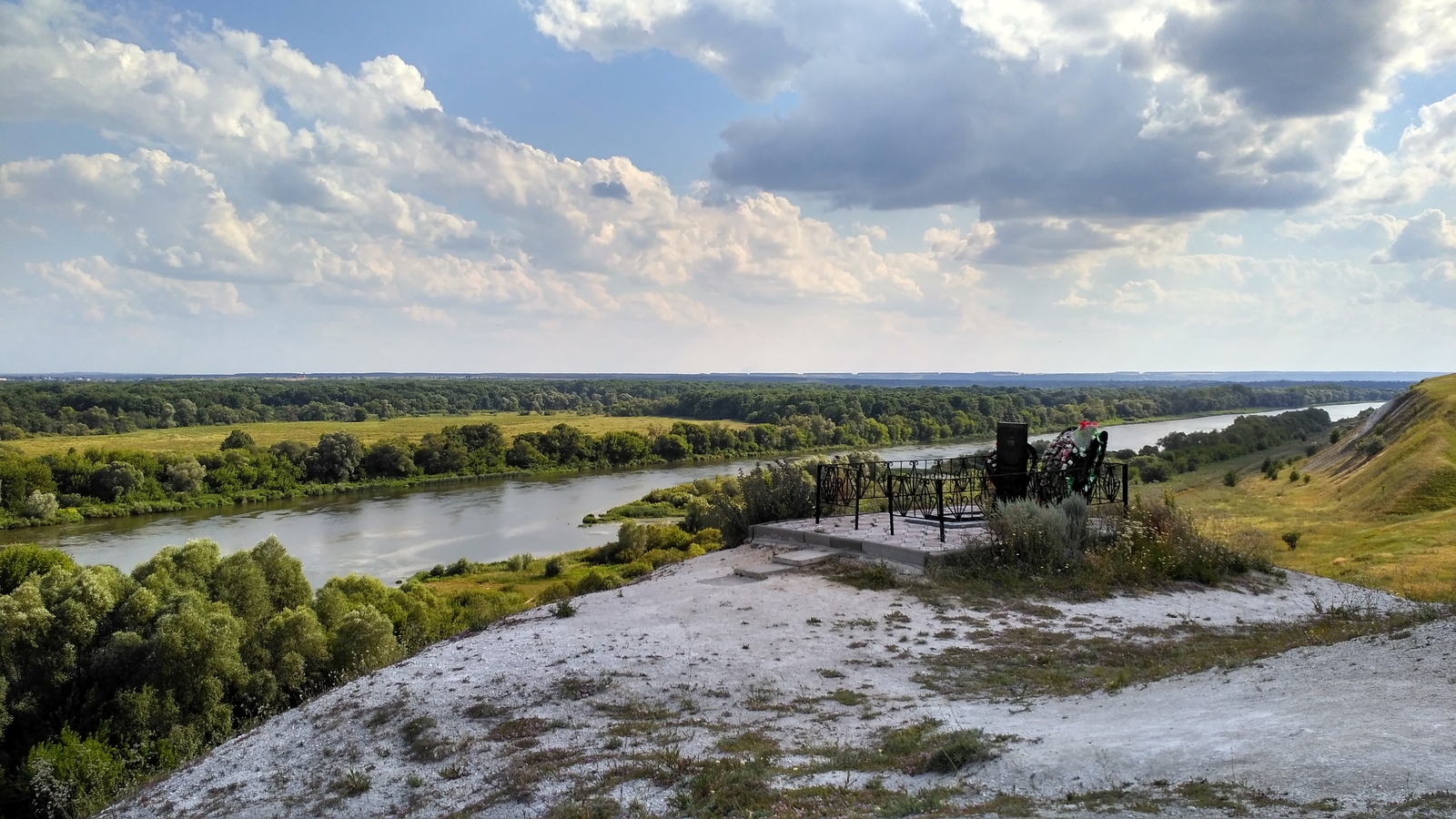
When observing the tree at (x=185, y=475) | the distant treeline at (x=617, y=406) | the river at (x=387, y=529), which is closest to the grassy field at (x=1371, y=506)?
the river at (x=387, y=529)

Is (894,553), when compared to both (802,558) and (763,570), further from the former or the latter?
(763,570)

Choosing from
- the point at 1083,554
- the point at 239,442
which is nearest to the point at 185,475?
the point at 239,442

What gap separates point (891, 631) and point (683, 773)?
13.1ft

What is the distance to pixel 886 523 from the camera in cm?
1394

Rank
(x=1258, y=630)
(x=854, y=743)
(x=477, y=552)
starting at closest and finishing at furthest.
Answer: (x=854, y=743) < (x=1258, y=630) < (x=477, y=552)

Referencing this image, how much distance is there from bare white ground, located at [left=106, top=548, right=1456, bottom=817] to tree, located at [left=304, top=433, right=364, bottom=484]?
205 feet

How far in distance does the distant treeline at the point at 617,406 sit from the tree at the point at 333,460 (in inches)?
1447

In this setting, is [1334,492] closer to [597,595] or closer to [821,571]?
[821,571]

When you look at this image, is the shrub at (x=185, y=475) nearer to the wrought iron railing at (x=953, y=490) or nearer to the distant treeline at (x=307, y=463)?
the distant treeline at (x=307, y=463)

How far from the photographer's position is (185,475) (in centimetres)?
5697

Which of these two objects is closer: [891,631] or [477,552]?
[891,631]

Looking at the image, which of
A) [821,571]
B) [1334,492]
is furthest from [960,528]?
[1334,492]

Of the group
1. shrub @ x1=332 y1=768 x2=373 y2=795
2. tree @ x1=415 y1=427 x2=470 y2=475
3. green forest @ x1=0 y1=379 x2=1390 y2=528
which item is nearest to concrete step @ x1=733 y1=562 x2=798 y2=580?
shrub @ x1=332 y1=768 x2=373 y2=795

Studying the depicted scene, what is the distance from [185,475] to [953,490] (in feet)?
190
